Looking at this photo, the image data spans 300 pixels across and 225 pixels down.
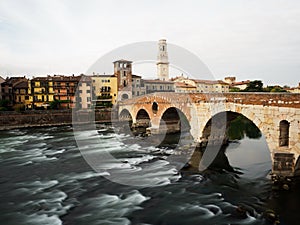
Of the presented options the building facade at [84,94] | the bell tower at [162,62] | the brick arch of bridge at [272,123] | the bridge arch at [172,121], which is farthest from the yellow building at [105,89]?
the brick arch of bridge at [272,123]

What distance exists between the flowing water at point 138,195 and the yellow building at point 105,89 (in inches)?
1322

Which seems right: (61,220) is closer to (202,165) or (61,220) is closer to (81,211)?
(81,211)

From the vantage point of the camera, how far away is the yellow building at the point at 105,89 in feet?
172

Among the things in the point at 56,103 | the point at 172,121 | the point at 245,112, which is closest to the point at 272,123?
the point at 245,112

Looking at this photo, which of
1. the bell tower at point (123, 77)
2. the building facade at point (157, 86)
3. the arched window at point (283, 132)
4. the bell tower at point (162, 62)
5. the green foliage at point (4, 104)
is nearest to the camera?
the arched window at point (283, 132)

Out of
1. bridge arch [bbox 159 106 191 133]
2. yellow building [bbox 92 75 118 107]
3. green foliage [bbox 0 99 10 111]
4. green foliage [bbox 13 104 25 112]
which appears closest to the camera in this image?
bridge arch [bbox 159 106 191 133]

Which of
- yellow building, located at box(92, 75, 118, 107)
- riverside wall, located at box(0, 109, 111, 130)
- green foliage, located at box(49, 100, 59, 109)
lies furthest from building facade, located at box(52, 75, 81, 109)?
riverside wall, located at box(0, 109, 111, 130)

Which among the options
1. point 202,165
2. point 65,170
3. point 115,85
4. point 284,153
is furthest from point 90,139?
point 115,85

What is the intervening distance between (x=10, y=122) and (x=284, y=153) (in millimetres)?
37681

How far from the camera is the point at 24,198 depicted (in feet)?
39.7

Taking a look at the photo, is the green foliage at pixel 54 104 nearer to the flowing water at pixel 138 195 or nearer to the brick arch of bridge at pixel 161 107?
the brick arch of bridge at pixel 161 107

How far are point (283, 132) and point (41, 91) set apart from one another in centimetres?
4471

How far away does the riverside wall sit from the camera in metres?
38.2

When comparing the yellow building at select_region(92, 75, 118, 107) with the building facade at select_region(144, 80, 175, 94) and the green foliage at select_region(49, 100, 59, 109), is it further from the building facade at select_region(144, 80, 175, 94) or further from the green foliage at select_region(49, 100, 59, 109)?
the green foliage at select_region(49, 100, 59, 109)
